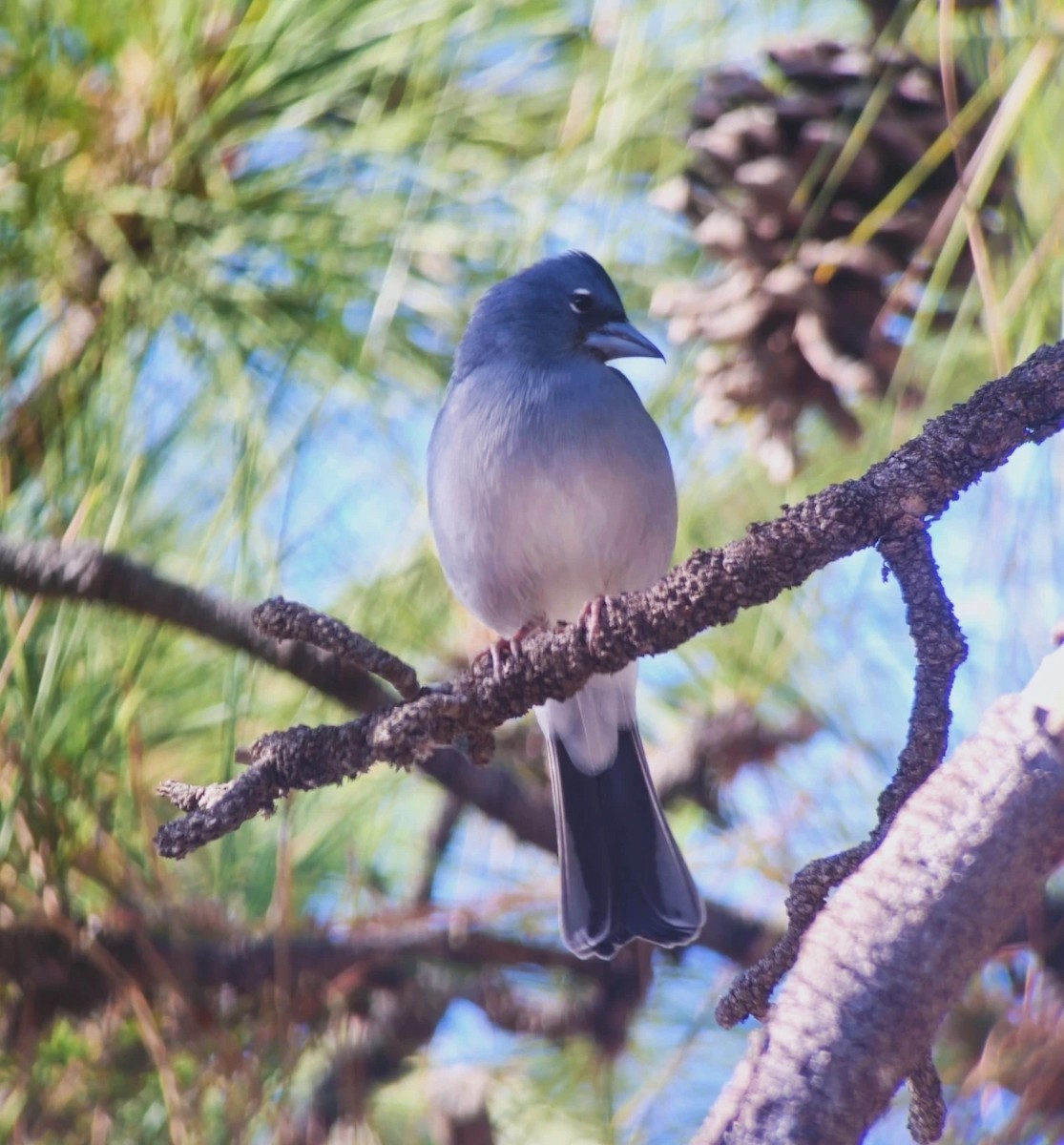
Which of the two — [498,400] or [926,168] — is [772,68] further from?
[498,400]

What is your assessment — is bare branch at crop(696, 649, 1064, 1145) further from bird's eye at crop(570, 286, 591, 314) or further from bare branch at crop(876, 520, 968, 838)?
bird's eye at crop(570, 286, 591, 314)

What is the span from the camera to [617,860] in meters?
2.67

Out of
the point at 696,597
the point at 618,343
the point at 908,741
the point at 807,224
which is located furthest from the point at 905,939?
the point at 618,343

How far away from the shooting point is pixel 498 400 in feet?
8.81

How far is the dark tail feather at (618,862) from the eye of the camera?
7.94 ft

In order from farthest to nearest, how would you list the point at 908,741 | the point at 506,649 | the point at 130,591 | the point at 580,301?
the point at 580,301, the point at 506,649, the point at 130,591, the point at 908,741

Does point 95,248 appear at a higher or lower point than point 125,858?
higher

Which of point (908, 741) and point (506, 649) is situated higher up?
point (908, 741)

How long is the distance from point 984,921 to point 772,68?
1752mm

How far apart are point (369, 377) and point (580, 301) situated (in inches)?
28.1

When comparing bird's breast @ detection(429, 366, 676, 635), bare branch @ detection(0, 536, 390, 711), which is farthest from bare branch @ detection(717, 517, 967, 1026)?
bird's breast @ detection(429, 366, 676, 635)

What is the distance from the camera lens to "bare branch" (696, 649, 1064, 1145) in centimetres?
91

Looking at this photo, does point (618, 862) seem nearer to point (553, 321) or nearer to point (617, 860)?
point (617, 860)

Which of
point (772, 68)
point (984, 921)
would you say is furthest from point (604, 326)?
point (984, 921)
